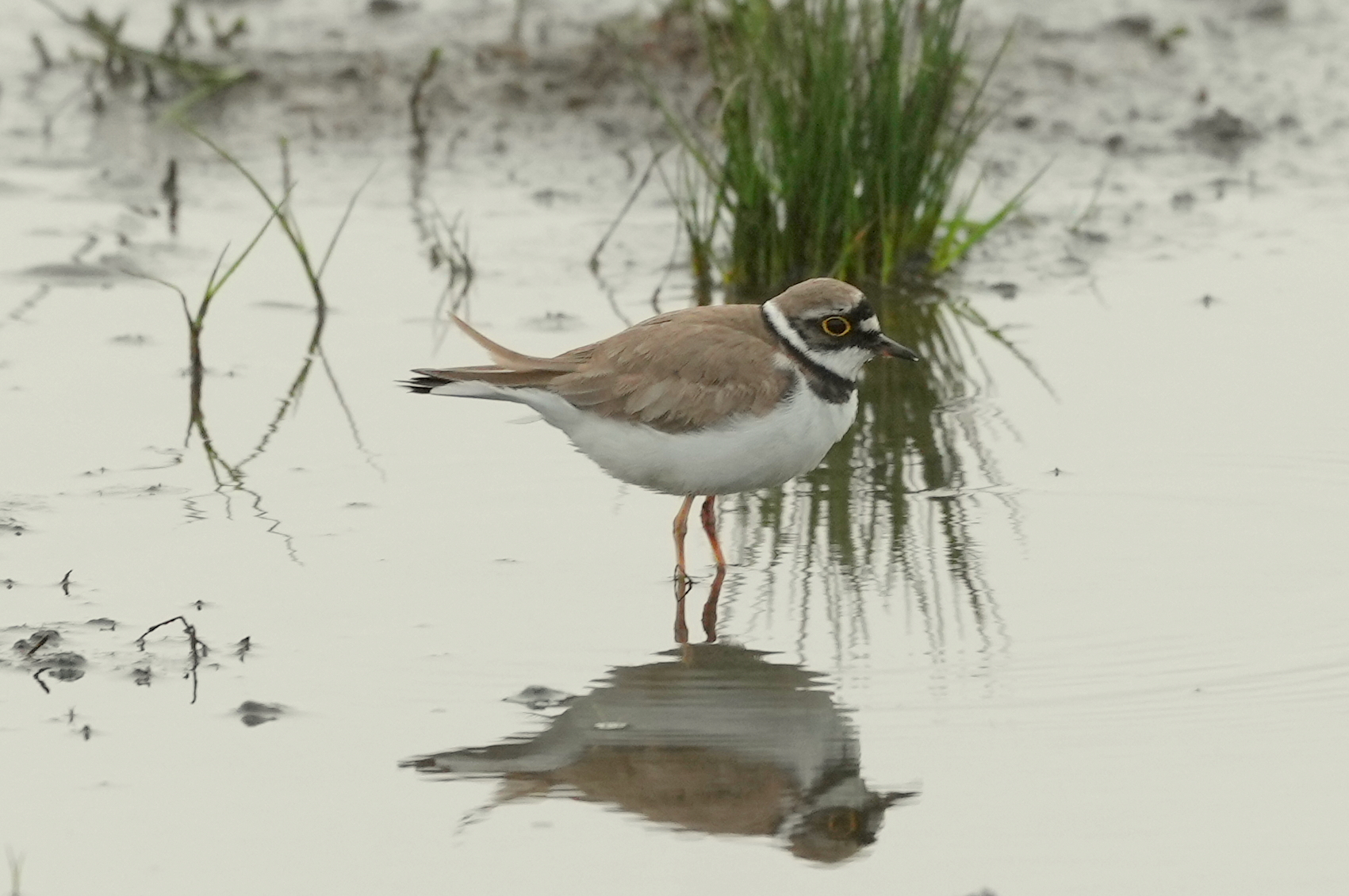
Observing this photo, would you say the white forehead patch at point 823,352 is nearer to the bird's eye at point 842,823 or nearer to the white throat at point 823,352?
the white throat at point 823,352

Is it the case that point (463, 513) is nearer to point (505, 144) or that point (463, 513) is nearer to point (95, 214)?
point (95, 214)

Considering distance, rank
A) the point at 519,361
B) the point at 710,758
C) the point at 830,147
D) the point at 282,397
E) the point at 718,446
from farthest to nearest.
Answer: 1. the point at 830,147
2. the point at 282,397
3. the point at 519,361
4. the point at 718,446
5. the point at 710,758

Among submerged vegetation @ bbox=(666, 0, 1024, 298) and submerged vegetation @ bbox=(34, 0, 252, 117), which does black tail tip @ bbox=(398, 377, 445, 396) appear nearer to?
submerged vegetation @ bbox=(666, 0, 1024, 298)

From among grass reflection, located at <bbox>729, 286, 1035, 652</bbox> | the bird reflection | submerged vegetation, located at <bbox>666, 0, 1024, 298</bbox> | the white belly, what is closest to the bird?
the white belly

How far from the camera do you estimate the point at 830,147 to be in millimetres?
7695

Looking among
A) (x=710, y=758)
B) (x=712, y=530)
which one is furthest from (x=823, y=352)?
(x=710, y=758)

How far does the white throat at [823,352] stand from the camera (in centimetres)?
561

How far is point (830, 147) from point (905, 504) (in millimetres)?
2186

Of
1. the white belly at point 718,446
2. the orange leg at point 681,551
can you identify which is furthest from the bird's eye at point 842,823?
the white belly at point 718,446

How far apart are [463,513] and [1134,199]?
4.73 metres

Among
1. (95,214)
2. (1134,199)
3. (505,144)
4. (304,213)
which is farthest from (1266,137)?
(95,214)

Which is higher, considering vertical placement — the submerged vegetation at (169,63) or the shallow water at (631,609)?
the submerged vegetation at (169,63)

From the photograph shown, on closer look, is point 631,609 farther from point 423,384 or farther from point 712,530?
point 423,384

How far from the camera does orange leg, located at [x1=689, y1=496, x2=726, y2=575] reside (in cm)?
555
